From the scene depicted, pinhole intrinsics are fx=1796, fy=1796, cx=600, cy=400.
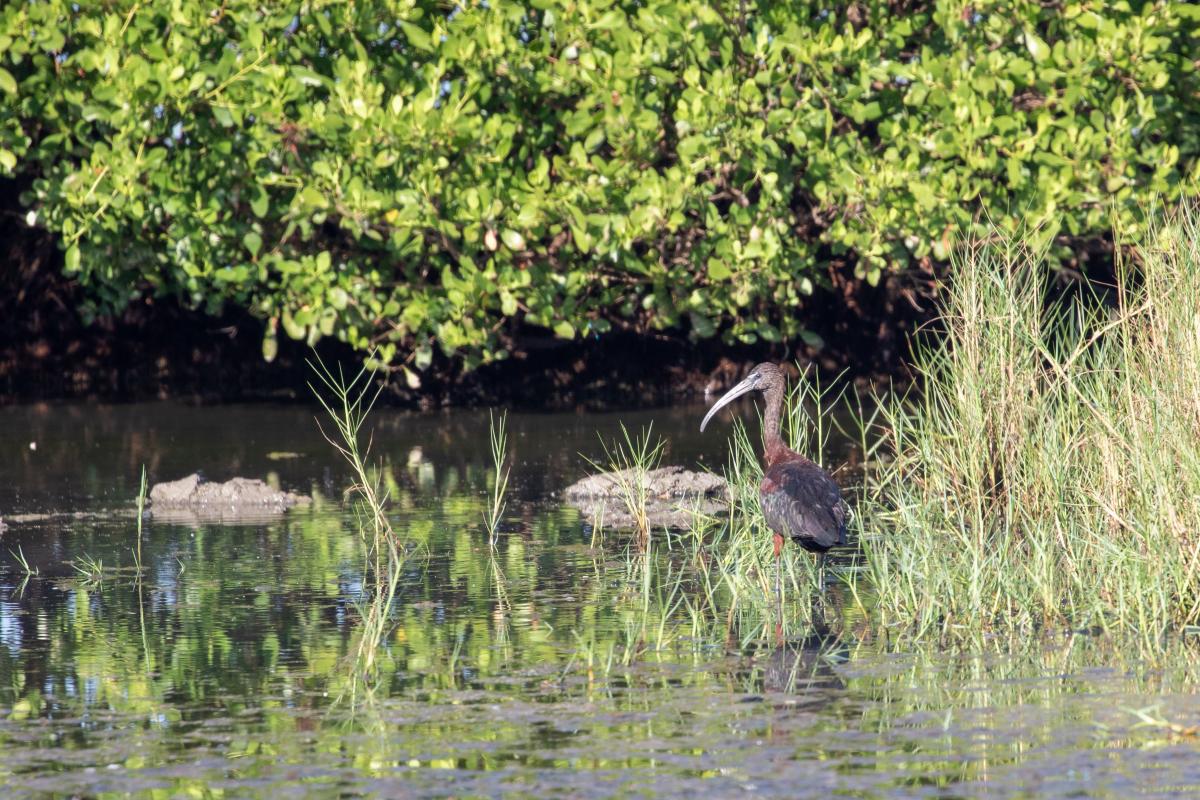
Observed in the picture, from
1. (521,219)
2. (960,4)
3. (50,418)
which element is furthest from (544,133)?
(50,418)

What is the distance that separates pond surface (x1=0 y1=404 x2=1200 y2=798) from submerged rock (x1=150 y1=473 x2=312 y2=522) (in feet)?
2.22

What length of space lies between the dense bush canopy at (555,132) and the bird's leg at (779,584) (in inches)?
175

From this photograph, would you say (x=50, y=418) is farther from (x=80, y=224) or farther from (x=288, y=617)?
(x=288, y=617)

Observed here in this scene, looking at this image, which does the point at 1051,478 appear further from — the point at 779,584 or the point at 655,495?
the point at 655,495

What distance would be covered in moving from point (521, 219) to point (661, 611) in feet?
17.7

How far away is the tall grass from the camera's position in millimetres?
6055

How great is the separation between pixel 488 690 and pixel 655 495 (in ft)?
13.0

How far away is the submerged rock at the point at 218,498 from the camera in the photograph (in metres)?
9.21

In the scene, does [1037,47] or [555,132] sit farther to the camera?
[555,132]

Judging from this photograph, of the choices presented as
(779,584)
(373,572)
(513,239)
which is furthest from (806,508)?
(513,239)

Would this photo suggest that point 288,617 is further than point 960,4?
A: No

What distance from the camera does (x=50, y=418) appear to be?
13625mm

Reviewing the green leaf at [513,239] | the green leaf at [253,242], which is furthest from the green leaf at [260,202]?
the green leaf at [513,239]

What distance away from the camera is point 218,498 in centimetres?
944
